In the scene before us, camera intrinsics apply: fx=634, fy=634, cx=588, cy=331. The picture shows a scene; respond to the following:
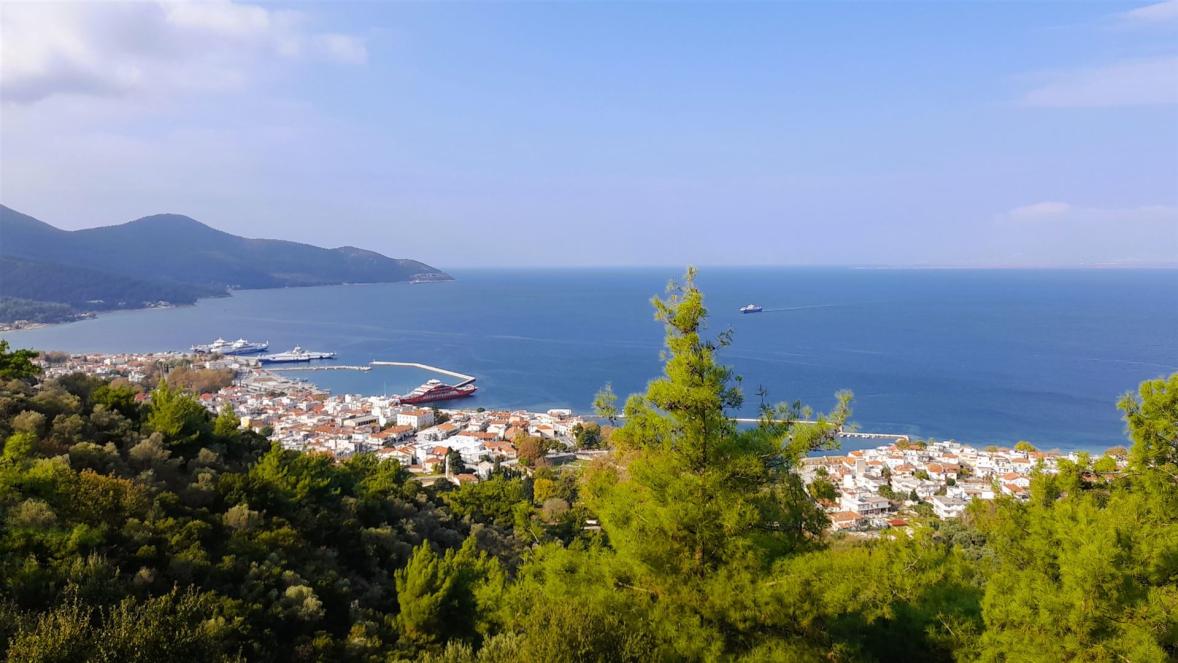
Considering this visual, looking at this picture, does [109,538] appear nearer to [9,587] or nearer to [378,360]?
[9,587]

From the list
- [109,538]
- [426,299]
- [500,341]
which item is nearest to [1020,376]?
[500,341]

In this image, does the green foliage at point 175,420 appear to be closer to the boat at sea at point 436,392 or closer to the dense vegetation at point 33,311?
the boat at sea at point 436,392

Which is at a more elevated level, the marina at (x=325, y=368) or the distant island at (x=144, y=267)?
the distant island at (x=144, y=267)

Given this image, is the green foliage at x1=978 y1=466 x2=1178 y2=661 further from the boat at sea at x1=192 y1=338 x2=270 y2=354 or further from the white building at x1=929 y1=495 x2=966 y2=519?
the boat at sea at x1=192 y1=338 x2=270 y2=354

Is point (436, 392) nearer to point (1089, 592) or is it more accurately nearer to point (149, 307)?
point (1089, 592)

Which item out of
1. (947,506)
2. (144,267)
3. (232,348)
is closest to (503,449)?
(947,506)

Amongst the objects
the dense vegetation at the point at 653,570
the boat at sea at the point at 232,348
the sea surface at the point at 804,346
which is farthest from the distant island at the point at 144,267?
the dense vegetation at the point at 653,570

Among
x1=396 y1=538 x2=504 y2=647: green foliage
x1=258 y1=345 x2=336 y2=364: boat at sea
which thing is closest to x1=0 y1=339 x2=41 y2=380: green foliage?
x1=396 y1=538 x2=504 y2=647: green foliage
